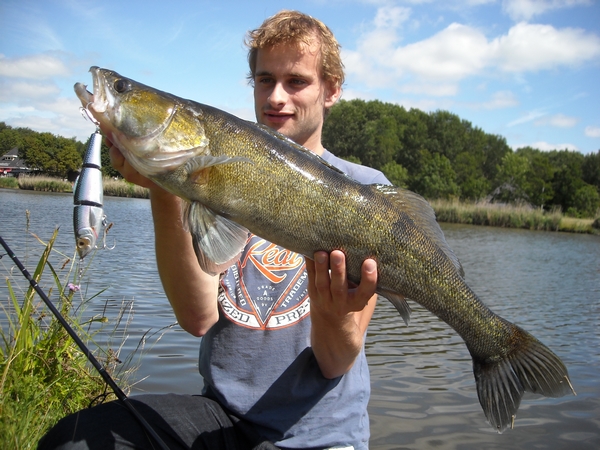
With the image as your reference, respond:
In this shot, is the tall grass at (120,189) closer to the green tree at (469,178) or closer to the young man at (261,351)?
the young man at (261,351)

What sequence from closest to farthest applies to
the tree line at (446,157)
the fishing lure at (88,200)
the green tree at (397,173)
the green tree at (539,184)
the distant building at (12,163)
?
the fishing lure at (88,200) → the distant building at (12,163) → the tree line at (446,157) → the green tree at (539,184) → the green tree at (397,173)

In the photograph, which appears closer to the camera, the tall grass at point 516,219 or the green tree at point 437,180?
the tall grass at point 516,219

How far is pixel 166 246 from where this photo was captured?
277cm

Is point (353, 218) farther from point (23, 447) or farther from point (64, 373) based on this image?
point (64, 373)

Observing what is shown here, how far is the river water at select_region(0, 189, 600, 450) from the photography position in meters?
5.93

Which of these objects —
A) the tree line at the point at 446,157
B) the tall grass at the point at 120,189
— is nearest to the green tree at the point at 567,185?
the tree line at the point at 446,157

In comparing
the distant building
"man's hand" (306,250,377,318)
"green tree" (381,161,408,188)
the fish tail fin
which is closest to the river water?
"man's hand" (306,250,377,318)

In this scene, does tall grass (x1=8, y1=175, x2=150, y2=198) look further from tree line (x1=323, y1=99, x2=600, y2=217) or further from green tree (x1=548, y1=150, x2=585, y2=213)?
green tree (x1=548, y1=150, x2=585, y2=213)

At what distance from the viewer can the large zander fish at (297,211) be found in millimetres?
2430

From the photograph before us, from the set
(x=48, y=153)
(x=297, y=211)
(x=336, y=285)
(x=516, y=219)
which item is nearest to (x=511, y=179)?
(x=516, y=219)

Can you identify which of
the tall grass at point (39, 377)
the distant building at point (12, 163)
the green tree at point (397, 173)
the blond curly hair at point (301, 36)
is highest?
the green tree at point (397, 173)

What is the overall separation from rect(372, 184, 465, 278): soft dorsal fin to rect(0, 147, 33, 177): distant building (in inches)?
2248

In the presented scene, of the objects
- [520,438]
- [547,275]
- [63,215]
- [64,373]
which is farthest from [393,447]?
[63,215]

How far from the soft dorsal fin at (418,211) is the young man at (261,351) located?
1.22 ft
